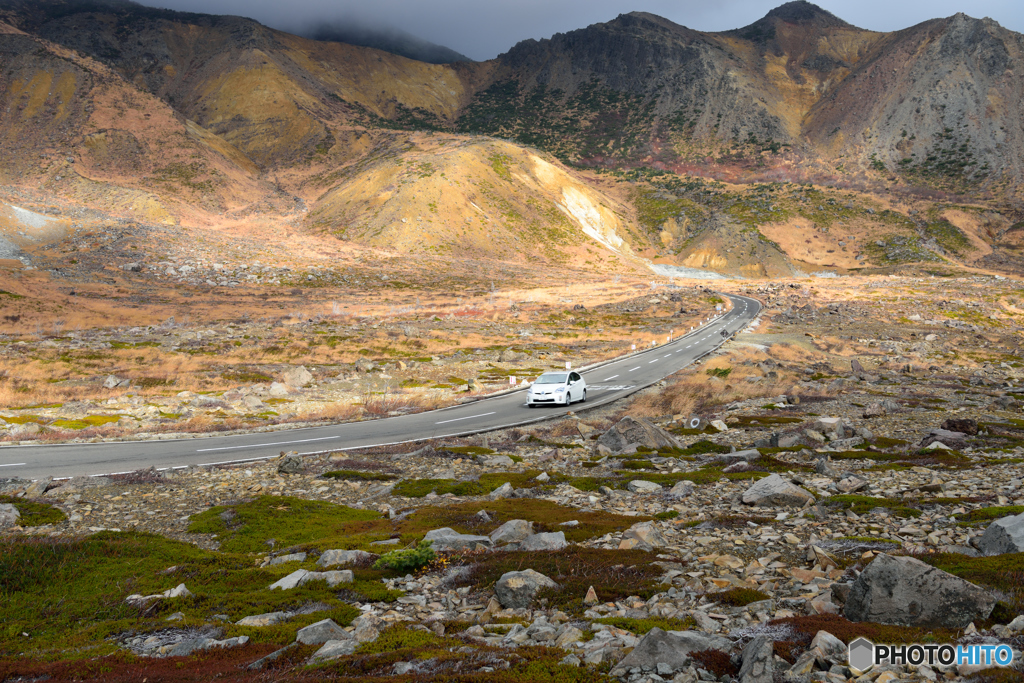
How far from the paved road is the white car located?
0.47 meters

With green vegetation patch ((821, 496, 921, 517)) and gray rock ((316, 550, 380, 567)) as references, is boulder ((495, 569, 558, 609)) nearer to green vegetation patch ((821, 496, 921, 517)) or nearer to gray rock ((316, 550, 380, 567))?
gray rock ((316, 550, 380, 567))

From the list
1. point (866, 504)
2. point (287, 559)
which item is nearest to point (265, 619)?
point (287, 559)

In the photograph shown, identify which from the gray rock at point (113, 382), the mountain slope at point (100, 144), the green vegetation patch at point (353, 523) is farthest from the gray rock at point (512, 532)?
the mountain slope at point (100, 144)

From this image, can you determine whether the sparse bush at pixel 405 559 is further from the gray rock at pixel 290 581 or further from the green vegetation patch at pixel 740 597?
the green vegetation patch at pixel 740 597

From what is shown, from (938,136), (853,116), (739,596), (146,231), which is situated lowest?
(739,596)

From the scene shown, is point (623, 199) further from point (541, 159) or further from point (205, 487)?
point (205, 487)

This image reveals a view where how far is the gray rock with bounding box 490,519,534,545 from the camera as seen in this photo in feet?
→ 31.9

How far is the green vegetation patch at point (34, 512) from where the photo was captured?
460 inches

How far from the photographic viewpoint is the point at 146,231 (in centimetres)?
10138

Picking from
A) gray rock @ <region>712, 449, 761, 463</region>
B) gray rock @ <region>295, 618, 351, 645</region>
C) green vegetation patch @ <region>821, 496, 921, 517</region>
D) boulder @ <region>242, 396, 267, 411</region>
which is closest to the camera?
gray rock @ <region>295, 618, 351, 645</region>

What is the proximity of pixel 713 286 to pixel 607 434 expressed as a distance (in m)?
96.8

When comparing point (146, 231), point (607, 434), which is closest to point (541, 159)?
point (146, 231)

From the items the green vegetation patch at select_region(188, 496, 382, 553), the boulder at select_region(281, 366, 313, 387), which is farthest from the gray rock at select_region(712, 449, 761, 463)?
the boulder at select_region(281, 366, 313, 387)

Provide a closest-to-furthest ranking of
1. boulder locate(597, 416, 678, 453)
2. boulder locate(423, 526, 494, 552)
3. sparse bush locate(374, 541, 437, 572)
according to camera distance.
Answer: sparse bush locate(374, 541, 437, 572)
boulder locate(423, 526, 494, 552)
boulder locate(597, 416, 678, 453)
